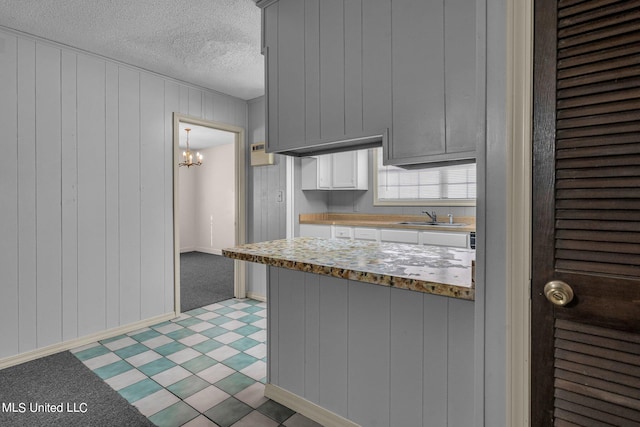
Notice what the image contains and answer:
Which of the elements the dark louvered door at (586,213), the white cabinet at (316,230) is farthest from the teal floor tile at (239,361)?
the dark louvered door at (586,213)

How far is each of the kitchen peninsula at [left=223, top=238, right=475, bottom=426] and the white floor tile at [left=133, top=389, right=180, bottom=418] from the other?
615 millimetres

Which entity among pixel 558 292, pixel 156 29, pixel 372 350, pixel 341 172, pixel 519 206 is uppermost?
pixel 156 29

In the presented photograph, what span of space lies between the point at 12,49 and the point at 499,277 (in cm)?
352

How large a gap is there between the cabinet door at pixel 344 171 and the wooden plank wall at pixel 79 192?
78.4 inches

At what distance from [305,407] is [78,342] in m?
2.21

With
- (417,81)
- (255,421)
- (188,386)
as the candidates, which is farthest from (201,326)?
(417,81)

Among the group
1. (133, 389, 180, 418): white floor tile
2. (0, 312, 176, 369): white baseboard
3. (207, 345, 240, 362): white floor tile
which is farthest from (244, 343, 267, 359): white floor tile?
(0, 312, 176, 369): white baseboard

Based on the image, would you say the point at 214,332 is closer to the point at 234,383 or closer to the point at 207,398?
the point at 234,383

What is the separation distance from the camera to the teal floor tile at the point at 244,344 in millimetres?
2869

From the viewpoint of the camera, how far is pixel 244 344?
2934mm

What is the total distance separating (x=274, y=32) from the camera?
6.61ft

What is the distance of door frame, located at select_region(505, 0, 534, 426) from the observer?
2.93 ft

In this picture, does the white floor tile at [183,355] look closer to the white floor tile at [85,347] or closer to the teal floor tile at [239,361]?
the teal floor tile at [239,361]

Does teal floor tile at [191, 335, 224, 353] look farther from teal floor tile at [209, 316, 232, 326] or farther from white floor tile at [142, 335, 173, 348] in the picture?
teal floor tile at [209, 316, 232, 326]
